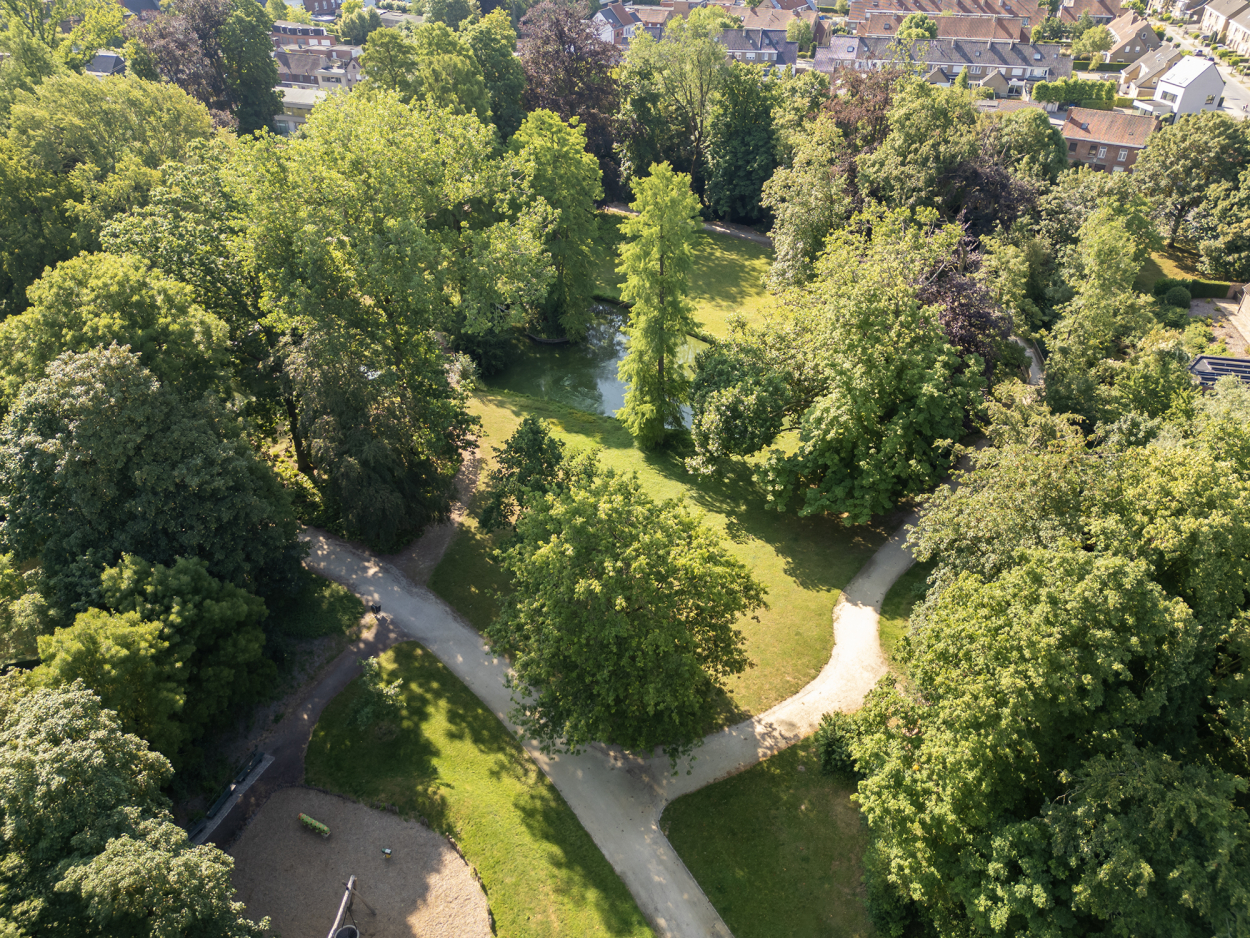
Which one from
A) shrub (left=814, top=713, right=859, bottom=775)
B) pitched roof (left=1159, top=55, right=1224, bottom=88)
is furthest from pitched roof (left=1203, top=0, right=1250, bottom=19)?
shrub (left=814, top=713, right=859, bottom=775)

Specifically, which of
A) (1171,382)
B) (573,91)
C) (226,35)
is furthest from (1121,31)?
(226,35)

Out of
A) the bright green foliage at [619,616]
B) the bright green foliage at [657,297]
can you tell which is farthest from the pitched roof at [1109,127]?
the bright green foliage at [619,616]

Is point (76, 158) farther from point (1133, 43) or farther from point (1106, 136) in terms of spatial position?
point (1133, 43)

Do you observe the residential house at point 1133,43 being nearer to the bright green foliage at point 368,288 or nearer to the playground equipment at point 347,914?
the bright green foliage at point 368,288

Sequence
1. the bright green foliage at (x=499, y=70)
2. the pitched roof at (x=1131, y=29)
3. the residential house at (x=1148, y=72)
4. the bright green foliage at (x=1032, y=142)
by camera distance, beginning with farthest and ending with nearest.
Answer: the pitched roof at (x=1131, y=29) < the residential house at (x=1148, y=72) < the bright green foliage at (x=499, y=70) < the bright green foliage at (x=1032, y=142)

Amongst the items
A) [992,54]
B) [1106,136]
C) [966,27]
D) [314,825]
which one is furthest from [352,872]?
[966,27]

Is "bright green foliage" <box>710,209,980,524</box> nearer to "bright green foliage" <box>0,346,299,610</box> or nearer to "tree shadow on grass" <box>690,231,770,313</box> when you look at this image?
"tree shadow on grass" <box>690,231,770,313</box>

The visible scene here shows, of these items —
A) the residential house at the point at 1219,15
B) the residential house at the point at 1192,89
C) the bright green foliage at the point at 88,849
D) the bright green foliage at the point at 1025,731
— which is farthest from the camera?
the residential house at the point at 1219,15
